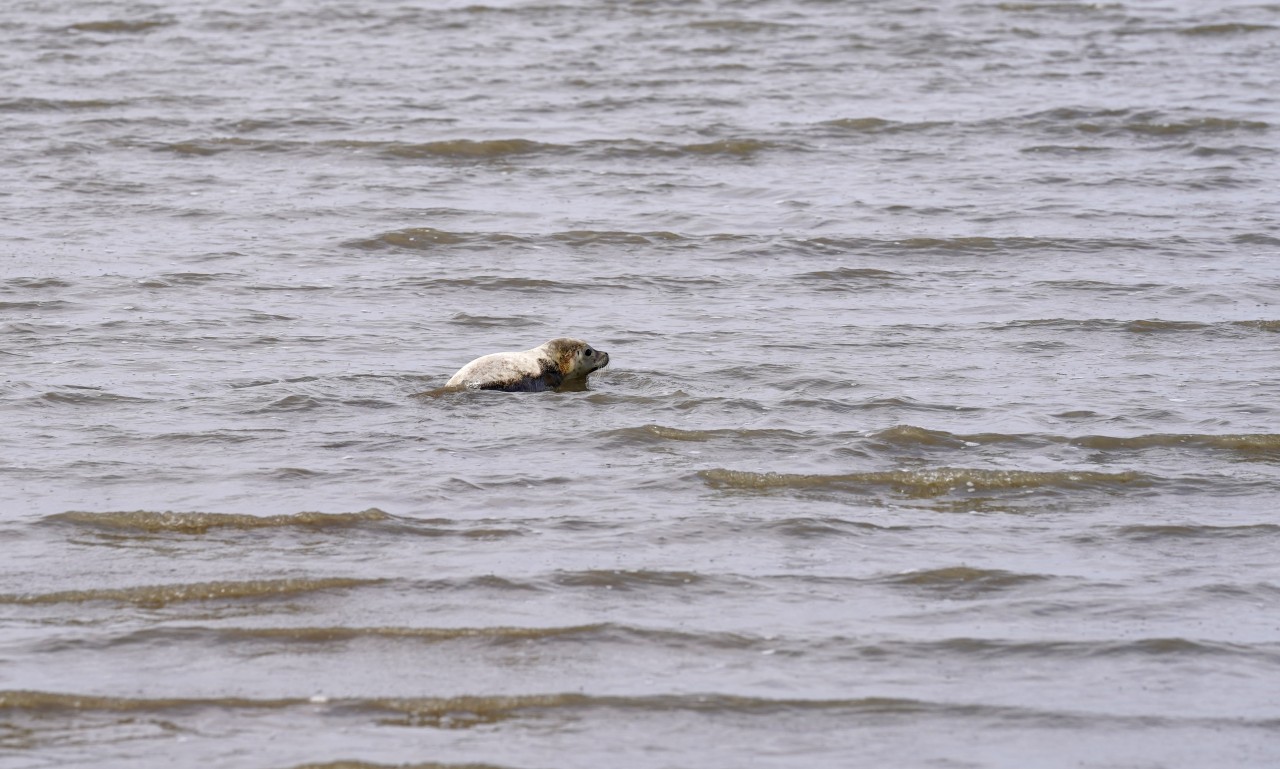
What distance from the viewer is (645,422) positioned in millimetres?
9547

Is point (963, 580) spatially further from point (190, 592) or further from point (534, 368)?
point (534, 368)

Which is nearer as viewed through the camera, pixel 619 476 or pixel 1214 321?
pixel 619 476

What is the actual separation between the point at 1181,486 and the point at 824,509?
1.75 metres

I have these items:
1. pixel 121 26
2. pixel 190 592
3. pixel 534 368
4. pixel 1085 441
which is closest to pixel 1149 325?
pixel 1085 441

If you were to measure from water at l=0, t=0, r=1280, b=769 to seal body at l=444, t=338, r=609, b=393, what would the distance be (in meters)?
0.15

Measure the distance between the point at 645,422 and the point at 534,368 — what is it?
2.79ft

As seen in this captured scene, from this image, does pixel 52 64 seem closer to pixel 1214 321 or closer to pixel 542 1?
pixel 542 1

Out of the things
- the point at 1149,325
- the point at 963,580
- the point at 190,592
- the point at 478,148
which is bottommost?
the point at 1149,325

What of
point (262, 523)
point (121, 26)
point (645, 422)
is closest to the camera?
point (262, 523)

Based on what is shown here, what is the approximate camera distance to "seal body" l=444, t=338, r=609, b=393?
9.93 meters

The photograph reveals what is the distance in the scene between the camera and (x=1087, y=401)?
1003 centimetres

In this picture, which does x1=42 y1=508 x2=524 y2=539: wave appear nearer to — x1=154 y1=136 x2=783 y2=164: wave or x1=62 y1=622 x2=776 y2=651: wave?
x1=62 y1=622 x2=776 y2=651: wave

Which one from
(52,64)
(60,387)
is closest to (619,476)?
(60,387)

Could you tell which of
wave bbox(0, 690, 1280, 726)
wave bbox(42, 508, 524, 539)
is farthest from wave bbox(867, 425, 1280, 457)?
wave bbox(0, 690, 1280, 726)
